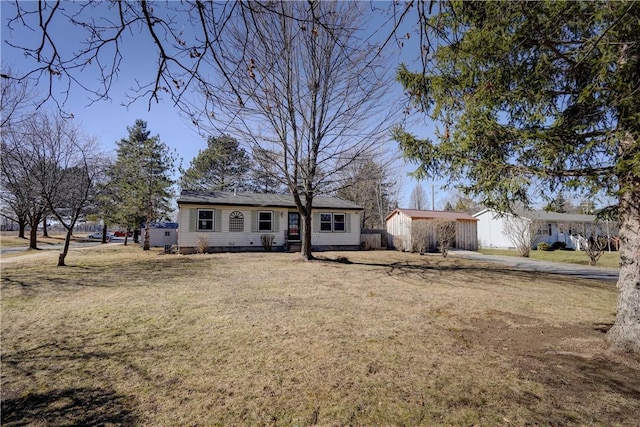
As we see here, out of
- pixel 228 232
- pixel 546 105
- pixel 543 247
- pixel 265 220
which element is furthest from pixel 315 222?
pixel 543 247

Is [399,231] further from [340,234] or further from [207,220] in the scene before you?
[207,220]

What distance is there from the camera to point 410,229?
64.1 ft

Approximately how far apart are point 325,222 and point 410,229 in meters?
5.42

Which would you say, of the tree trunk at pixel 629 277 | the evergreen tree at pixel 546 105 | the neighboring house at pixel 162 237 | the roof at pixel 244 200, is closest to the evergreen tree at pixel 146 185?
the neighboring house at pixel 162 237

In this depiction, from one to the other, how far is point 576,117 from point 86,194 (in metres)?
14.7

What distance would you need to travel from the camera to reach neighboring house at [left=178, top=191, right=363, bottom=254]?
675 inches

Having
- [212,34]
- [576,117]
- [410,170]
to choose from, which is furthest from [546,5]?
[212,34]

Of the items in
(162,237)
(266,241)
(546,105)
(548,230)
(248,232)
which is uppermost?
(546,105)

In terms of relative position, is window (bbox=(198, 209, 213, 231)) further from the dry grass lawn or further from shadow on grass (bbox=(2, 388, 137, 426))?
shadow on grass (bbox=(2, 388, 137, 426))

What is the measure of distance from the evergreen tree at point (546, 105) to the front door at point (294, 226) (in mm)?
14806

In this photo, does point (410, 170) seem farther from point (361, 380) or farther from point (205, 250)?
point (205, 250)

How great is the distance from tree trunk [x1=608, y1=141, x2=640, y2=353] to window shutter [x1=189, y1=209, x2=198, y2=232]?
55.8 feet

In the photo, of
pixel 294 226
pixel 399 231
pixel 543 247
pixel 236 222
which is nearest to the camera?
pixel 236 222

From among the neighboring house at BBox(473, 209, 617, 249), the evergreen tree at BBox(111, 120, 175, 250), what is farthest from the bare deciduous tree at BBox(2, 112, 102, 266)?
the neighboring house at BBox(473, 209, 617, 249)
